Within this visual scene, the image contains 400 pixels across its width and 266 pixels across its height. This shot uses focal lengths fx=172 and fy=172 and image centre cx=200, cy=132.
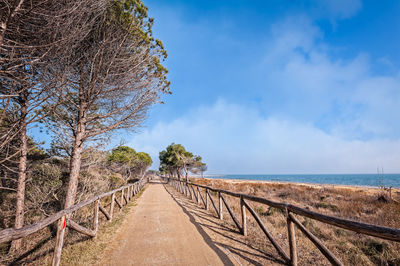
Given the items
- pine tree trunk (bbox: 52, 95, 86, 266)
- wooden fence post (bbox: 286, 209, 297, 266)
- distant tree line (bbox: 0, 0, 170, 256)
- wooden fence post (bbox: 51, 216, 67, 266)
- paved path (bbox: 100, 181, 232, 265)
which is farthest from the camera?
pine tree trunk (bbox: 52, 95, 86, 266)

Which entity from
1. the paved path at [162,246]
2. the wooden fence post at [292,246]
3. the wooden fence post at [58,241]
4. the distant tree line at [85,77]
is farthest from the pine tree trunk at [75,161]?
the wooden fence post at [292,246]

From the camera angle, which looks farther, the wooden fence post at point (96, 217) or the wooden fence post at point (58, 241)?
the wooden fence post at point (96, 217)

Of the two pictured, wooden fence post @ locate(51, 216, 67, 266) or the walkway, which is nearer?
wooden fence post @ locate(51, 216, 67, 266)

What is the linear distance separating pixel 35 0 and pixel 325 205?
48.7 ft

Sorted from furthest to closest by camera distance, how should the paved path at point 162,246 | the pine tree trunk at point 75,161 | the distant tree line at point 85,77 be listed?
the pine tree trunk at point 75,161
the distant tree line at point 85,77
the paved path at point 162,246

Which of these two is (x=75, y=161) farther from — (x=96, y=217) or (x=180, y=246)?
(x=180, y=246)

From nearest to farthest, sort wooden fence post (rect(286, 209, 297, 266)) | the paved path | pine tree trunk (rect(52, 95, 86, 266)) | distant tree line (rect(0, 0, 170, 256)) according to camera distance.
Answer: wooden fence post (rect(286, 209, 297, 266)) < the paved path < distant tree line (rect(0, 0, 170, 256)) < pine tree trunk (rect(52, 95, 86, 266))

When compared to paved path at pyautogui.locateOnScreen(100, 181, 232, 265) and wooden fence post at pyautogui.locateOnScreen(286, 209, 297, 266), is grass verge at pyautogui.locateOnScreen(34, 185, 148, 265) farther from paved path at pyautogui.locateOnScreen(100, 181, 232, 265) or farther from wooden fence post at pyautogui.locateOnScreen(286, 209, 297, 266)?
wooden fence post at pyautogui.locateOnScreen(286, 209, 297, 266)

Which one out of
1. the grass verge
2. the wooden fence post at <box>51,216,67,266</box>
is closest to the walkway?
the grass verge

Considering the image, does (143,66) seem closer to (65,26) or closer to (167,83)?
(167,83)

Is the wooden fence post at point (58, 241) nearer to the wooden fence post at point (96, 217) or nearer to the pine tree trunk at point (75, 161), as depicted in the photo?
the wooden fence post at point (96, 217)

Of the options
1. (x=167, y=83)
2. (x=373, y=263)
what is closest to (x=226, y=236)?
(x=373, y=263)

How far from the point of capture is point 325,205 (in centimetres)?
1037

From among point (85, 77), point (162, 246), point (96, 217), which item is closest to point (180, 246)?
point (162, 246)
